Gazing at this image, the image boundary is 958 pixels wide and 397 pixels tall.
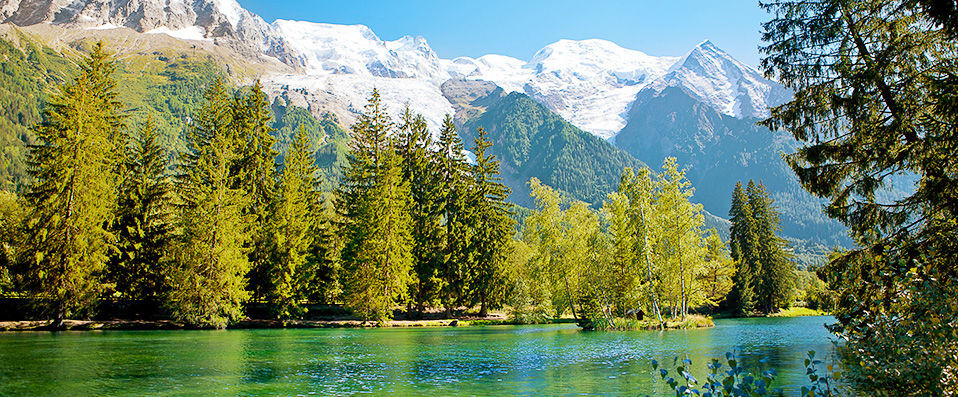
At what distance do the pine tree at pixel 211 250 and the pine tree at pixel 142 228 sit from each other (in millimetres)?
1807

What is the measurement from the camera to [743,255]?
69812mm

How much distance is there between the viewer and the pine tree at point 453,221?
53.8 meters

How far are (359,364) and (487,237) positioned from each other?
34377 mm

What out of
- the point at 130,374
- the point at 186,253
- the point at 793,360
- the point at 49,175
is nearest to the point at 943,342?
the point at 793,360

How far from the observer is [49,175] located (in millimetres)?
38844

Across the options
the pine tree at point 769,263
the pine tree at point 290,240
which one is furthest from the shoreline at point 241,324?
the pine tree at point 769,263

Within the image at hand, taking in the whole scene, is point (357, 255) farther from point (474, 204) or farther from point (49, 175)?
point (49, 175)

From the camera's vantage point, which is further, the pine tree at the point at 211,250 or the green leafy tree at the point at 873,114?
the pine tree at the point at 211,250

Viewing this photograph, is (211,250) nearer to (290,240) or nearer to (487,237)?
(290,240)

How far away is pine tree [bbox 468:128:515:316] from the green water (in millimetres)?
21771

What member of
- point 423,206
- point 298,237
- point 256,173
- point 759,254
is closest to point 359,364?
point 298,237

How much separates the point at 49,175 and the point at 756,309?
72.1m

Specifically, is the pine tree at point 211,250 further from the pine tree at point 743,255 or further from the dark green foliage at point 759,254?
the dark green foliage at point 759,254

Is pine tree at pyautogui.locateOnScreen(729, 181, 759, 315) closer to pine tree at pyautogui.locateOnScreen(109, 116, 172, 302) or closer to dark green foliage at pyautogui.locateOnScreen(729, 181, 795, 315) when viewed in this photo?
dark green foliage at pyautogui.locateOnScreen(729, 181, 795, 315)
